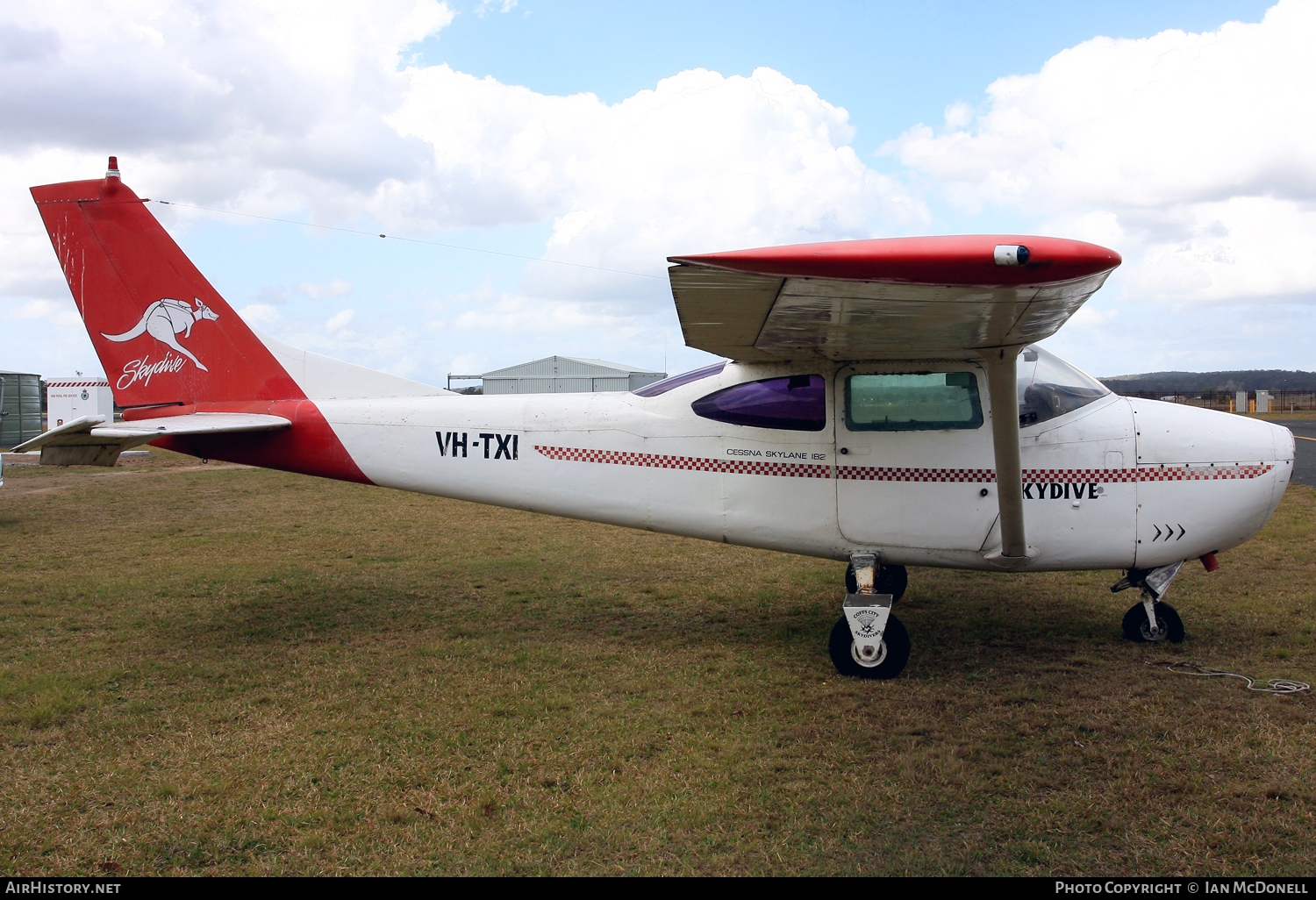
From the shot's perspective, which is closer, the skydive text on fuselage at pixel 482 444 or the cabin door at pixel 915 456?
the cabin door at pixel 915 456

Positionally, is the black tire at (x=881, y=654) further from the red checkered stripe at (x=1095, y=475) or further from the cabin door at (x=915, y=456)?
the red checkered stripe at (x=1095, y=475)

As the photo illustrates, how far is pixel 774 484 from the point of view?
5457 millimetres

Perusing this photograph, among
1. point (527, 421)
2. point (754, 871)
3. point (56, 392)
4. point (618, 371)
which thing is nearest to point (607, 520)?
point (527, 421)

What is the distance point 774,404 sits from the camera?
5.48 metres

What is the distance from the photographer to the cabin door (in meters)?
5.13

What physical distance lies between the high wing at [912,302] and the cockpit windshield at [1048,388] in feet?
1.73

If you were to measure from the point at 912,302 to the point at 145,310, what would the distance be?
6143mm

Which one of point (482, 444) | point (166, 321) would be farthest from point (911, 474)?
point (166, 321)

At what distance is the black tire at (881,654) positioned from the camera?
16.2 feet

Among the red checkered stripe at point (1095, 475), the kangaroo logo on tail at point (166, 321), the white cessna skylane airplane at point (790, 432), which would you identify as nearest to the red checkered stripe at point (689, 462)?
the white cessna skylane airplane at point (790, 432)

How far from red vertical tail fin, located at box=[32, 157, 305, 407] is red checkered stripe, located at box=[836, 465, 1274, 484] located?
5.02 metres

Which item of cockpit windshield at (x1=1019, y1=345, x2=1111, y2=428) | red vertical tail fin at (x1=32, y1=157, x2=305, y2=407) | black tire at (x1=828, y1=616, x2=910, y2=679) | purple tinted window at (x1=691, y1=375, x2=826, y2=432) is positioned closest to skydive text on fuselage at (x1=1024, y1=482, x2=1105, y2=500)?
cockpit windshield at (x1=1019, y1=345, x2=1111, y2=428)

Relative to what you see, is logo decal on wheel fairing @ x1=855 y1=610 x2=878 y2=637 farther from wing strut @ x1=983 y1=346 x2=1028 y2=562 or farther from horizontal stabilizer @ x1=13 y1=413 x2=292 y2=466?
horizontal stabilizer @ x1=13 y1=413 x2=292 y2=466

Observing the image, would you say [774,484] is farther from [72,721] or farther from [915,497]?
[72,721]
